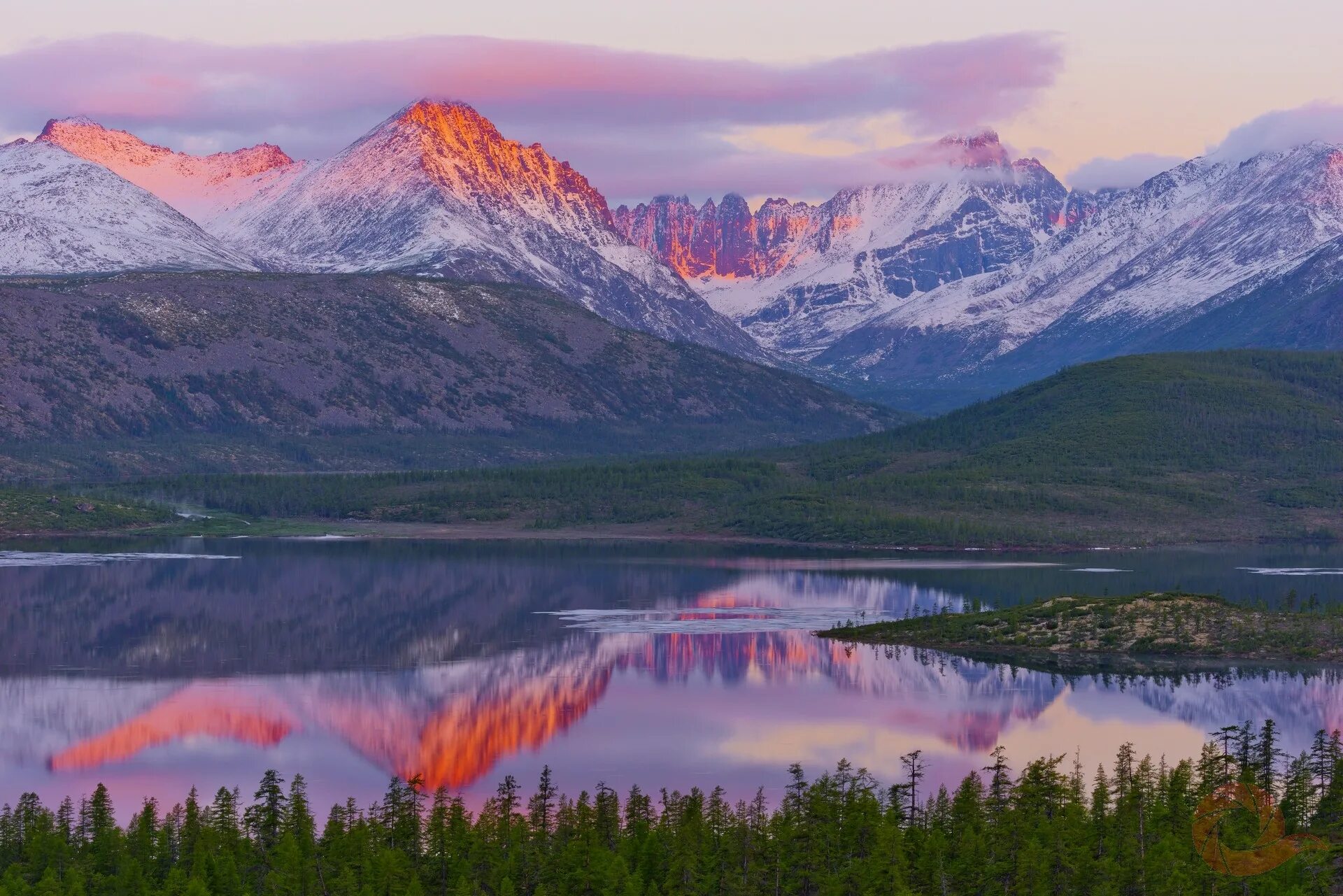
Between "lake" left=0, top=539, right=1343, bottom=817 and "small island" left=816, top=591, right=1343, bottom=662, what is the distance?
608 centimetres

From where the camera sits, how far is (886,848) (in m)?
74.0

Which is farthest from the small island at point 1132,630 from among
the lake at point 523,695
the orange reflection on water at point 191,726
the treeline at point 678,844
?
the treeline at point 678,844

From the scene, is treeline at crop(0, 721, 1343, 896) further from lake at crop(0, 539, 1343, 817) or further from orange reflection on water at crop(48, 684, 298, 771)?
orange reflection on water at crop(48, 684, 298, 771)

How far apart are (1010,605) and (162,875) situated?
105 meters

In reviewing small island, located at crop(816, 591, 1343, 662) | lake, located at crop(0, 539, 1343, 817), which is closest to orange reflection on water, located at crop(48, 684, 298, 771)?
lake, located at crop(0, 539, 1343, 817)

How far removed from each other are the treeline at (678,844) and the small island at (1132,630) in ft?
187

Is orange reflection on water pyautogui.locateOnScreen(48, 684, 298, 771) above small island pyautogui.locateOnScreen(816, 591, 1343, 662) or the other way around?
the other way around

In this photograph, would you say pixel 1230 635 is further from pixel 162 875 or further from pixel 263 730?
pixel 162 875

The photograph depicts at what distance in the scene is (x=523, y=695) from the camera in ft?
407

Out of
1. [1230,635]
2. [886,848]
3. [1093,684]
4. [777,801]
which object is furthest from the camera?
[1230,635]

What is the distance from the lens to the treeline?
72.4 metres

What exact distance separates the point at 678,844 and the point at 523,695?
160ft

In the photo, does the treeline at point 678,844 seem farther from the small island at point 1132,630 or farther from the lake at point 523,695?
the small island at point 1132,630

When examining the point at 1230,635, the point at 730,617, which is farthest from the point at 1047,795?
the point at 730,617
